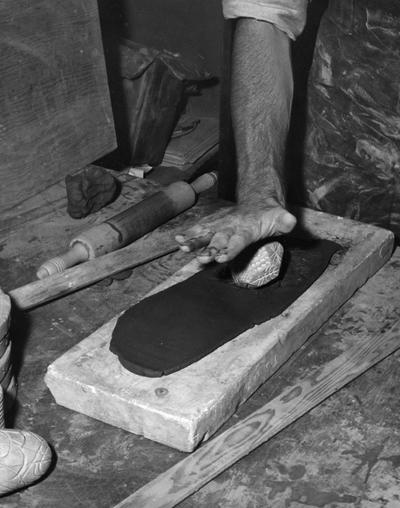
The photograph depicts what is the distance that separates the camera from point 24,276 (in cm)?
249

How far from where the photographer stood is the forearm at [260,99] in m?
2.15

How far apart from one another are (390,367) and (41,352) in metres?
0.97

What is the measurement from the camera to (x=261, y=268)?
2.09 meters

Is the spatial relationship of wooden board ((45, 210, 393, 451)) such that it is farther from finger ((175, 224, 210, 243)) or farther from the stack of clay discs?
finger ((175, 224, 210, 243))

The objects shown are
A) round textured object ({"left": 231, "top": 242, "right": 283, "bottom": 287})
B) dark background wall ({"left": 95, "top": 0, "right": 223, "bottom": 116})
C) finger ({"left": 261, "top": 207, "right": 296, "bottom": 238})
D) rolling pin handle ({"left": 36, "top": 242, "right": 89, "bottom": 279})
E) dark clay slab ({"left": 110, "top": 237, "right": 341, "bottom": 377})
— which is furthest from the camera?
dark background wall ({"left": 95, "top": 0, "right": 223, "bottom": 116})

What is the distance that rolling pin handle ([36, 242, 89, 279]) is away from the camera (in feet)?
7.75

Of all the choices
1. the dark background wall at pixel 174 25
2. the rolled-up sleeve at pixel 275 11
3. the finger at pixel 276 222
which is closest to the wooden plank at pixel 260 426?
the finger at pixel 276 222

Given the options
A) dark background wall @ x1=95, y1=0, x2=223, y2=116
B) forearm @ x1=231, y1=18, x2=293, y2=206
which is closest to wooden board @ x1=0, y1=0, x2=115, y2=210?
forearm @ x1=231, y1=18, x2=293, y2=206

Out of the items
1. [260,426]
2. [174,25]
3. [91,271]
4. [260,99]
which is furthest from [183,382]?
[174,25]

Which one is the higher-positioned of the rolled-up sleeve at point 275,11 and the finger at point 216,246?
the rolled-up sleeve at point 275,11

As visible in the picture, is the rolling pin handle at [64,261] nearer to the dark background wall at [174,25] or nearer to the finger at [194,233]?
the finger at [194,233]

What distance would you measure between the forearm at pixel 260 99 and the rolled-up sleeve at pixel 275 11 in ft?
0.09

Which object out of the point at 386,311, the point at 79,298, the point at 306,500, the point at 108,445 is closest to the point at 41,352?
the point at 79,298

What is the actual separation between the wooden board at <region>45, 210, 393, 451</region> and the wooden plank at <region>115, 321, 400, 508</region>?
0.07m
